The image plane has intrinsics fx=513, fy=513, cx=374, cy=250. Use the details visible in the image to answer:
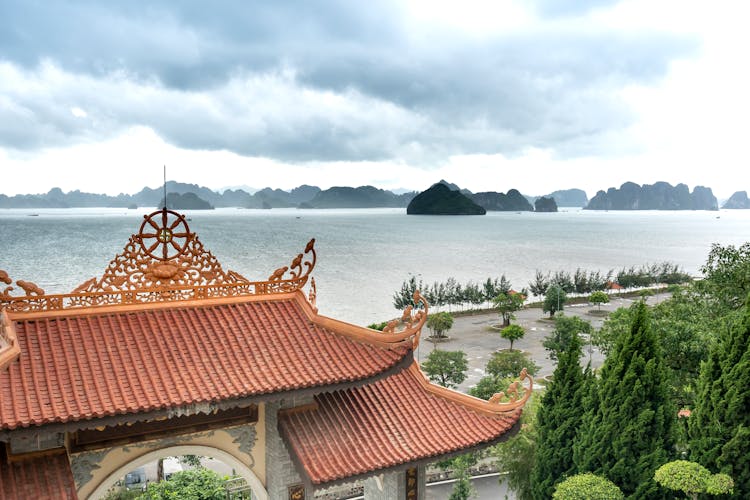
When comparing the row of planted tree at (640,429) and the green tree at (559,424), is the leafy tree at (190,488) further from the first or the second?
the green tree at (559,424)

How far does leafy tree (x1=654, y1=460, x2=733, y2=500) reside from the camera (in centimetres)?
972

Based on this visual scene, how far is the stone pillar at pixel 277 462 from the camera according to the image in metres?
8.39

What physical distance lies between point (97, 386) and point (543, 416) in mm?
10977

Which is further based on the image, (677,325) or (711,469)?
(677,325)

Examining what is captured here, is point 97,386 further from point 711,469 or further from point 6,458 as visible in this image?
point 711,469

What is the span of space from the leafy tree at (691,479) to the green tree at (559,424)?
2.84 meters

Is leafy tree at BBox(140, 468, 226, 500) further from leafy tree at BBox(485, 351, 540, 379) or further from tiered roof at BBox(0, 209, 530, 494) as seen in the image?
leafy tree at BBox(485, 351, 540, 379)

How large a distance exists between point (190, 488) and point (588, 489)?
10728 mm

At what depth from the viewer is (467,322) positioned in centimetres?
5734

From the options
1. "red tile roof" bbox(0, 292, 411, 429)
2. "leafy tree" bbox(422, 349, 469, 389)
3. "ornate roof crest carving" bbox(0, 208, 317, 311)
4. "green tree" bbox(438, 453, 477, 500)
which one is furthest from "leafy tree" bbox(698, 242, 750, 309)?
"ornate roof crest carving" bbox(0, 208, 317, 311)

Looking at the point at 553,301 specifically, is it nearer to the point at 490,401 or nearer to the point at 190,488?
the point at 190,488

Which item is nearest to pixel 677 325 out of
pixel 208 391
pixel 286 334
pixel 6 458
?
pixel 286 334

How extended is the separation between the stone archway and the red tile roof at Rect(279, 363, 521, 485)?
3.63 feet

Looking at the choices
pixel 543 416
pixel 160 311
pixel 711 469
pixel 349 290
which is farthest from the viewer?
pixel 349 290
